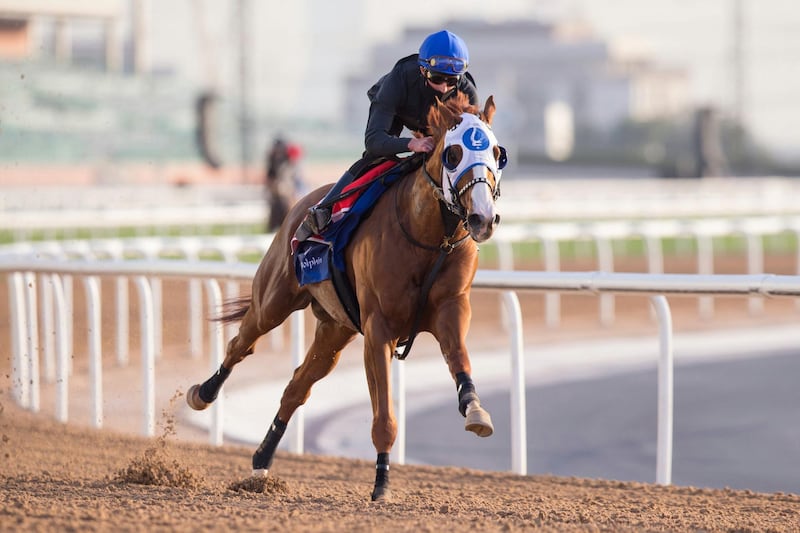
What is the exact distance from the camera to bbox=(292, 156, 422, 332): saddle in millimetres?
6070

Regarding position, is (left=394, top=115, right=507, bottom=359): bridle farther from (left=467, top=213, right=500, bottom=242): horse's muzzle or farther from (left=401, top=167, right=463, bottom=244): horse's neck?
(left=467, top=213, right=500, bottom=242): horse's muzzle

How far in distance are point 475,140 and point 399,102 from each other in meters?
0.77

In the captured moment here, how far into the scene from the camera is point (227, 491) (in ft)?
19.9

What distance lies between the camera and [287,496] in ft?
19.3

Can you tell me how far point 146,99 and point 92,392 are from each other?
1818 inches

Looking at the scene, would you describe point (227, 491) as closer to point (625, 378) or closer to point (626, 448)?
point (626, 448)

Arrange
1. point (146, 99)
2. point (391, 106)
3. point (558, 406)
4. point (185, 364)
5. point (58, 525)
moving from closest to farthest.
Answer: point (58, 525), point (391, 106), point (558, 406), point (185, 364), point (146, 99)

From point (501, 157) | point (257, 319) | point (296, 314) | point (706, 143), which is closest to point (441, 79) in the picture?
point (501, 157)

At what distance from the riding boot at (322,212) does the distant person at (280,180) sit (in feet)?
44.4

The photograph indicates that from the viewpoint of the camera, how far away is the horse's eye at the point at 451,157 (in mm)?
5418

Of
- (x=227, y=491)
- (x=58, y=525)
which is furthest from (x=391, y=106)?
(x=58, y=525)

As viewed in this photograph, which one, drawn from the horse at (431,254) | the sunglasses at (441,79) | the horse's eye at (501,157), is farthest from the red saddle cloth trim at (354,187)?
the horse's eye at (501,157)

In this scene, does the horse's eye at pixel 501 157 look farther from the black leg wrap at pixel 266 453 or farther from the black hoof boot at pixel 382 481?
the black leg wrap at pixel 266 453

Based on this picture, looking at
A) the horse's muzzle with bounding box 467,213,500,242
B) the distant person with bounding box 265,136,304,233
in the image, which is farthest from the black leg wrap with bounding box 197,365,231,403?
the distant person with bounding box 265,136,304,233
